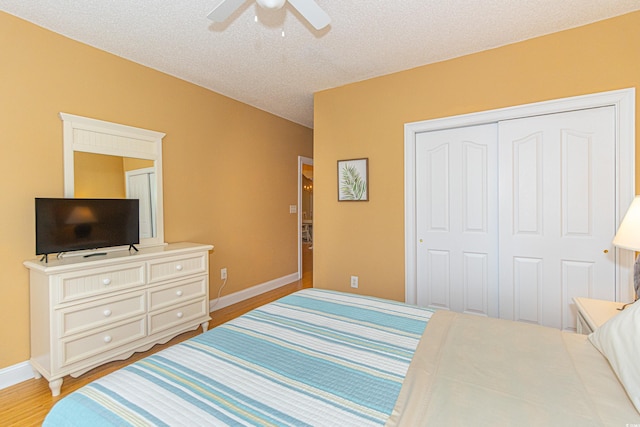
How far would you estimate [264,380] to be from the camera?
3.39ft

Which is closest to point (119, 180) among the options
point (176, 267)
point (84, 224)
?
point (84, 224)

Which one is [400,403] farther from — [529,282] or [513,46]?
[513,46]

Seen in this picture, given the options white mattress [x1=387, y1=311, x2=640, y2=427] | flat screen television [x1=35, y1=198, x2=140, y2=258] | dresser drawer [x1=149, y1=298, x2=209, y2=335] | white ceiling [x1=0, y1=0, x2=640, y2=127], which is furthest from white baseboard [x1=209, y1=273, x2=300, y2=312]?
white mattress [x1=387, y1=311, x2=640, y2=427]

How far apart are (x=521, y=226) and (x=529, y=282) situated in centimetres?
47

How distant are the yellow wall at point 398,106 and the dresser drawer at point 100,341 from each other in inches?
71.7

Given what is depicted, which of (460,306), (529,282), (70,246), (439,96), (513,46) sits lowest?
(460,306)

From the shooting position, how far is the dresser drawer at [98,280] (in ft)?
6.58

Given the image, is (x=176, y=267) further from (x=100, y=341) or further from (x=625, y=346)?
(x=625, y=346)

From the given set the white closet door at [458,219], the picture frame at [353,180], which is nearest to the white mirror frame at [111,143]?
the picture frame at [353,180]

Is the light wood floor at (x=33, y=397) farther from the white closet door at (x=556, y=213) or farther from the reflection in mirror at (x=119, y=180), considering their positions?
the white closet door at (x=556, y=213)

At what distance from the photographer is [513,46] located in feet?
8.13

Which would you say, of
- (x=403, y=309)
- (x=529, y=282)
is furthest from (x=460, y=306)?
(x=403, y=309)

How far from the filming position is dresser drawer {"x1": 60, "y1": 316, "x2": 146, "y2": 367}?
2023mm

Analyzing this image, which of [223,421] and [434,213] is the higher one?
[434,213]
